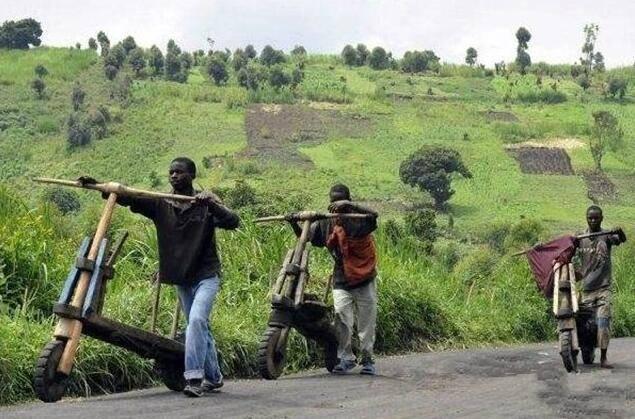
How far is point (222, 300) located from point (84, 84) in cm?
15480

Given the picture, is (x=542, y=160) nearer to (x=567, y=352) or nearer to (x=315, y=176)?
(x=315, y=176)

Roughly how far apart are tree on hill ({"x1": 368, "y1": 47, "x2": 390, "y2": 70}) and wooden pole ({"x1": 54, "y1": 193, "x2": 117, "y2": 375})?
179 meters

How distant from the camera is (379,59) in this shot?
18575 centimetres

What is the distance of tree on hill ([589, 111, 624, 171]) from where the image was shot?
131625 mm

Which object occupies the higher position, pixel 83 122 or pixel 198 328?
pixel 198 328

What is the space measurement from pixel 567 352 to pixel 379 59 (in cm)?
17534

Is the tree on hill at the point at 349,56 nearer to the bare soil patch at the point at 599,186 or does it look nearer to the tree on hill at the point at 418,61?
the tree on hill at the point at 418,61

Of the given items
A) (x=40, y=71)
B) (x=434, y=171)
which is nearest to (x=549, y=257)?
(x=434, y=171)

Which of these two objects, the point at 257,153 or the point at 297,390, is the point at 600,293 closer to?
the point at 297,390

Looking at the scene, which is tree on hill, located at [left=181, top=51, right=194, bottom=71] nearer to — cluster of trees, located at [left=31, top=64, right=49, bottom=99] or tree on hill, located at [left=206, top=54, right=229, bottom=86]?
tree on hill, located at [left=206, top=54, right=229, bottom=86]

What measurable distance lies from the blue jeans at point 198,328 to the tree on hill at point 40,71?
528ft

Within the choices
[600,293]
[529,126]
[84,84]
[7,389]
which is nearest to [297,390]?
[7,389]

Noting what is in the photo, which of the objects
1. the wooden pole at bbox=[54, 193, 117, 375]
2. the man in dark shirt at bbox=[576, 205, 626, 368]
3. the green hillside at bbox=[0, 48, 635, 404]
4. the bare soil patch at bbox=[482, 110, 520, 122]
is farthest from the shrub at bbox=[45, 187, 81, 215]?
the bare soil patch at bbox=[482, 110, 520, 122]

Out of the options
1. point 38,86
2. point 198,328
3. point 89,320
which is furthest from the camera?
point 38,86
